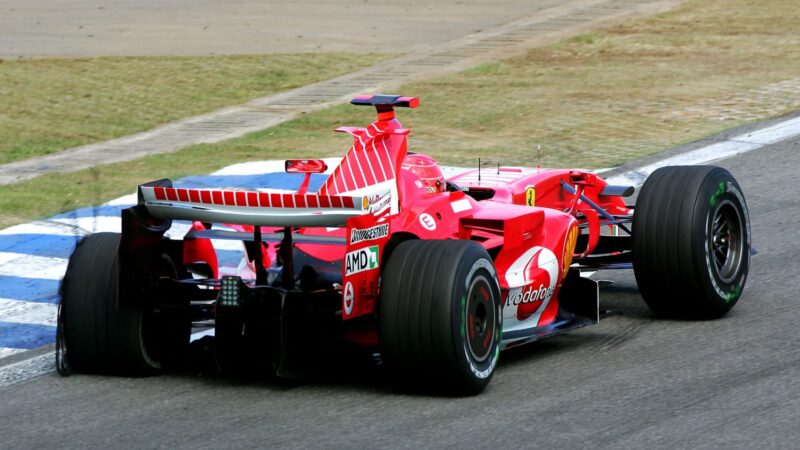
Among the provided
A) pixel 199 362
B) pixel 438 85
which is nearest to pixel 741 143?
pixel 438 85

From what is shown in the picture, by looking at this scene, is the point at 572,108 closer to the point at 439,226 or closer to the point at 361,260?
the point at 439,226

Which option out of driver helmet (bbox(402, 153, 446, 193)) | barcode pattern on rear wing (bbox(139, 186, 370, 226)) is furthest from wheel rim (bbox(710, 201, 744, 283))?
barcode pattern on rear wing (bbox(139, 186, 370, 226))

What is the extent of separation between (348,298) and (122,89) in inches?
454

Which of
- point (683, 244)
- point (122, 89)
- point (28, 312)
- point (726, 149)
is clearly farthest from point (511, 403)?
point (122, 89)

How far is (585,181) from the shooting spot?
29.6 ft

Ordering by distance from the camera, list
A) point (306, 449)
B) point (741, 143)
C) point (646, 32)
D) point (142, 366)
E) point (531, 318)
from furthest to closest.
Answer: point (646, 32), point (741, 143), point (531, 318), point (142, 366), point (306, 449)

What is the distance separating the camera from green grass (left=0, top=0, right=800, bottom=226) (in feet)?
45.4

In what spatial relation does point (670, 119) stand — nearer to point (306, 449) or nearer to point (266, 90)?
point (266, 90)

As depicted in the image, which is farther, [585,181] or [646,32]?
[646,32]

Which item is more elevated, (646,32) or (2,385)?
(646,32)

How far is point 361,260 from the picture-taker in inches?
273

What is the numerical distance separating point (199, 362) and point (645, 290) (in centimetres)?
261

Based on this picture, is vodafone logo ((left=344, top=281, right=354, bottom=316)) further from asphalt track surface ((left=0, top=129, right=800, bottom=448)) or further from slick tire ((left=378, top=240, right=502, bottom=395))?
asphalt track surface ((left=0, top=129, right=800, bottom=448))

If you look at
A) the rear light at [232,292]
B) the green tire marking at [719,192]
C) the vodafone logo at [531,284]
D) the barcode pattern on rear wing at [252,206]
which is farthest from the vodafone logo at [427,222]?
the green tire marking at [719,192]
